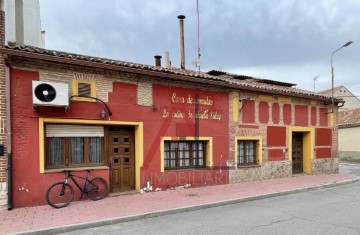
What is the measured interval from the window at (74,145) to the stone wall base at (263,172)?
217 inches

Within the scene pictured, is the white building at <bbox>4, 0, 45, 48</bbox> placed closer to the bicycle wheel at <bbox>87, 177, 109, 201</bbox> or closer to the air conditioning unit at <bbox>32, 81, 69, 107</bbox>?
the air conditioning unit at <bbox>32, 81, 69, 107</bbox>

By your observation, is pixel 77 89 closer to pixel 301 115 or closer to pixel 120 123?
pixel 120 123

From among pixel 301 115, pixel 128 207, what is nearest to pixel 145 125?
pixel 128 207

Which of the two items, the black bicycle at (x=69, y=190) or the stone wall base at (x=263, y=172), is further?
the stone wall base at (x=263, y=172)

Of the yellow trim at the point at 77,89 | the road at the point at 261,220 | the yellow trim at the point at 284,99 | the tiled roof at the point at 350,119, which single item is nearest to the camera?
the road at the point at 261,220

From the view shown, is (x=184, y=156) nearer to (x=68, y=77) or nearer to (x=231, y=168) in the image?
(x=231, y=168)

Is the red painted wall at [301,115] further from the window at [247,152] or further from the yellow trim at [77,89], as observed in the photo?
the yellow trim at [77,89]

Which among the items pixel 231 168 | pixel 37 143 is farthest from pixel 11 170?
pixel 231 168

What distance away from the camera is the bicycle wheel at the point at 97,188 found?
28.8 feet

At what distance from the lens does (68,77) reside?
340 inches

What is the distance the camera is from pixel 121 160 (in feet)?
32.4

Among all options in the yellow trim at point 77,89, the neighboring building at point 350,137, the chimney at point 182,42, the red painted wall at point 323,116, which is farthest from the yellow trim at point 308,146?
the neighboring building at point 350,137

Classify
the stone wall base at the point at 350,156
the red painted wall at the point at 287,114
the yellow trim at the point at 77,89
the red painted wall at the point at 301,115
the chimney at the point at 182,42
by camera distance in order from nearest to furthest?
the yellow trim at the point at 77,89
the red painted wall at the point at 287,114
the red painted wall at the point at 301,115
the chimney at the point at 182,42
the stone wall base at the point at 350,156

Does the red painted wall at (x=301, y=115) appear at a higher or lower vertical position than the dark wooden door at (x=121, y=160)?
higher
